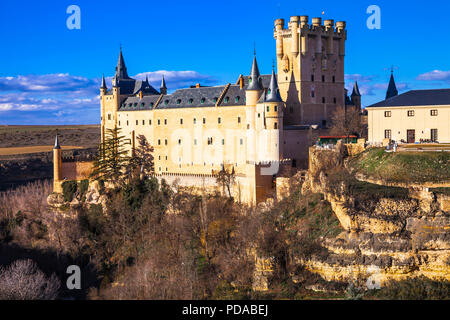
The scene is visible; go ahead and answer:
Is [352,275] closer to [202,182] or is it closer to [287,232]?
[287,232]

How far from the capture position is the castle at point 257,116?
47750 millimetres

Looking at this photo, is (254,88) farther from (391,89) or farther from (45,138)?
(45,138)

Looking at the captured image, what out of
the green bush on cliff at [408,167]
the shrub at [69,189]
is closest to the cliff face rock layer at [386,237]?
the green bush on cliff at [408,167]

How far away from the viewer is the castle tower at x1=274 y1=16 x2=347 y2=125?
52750mm

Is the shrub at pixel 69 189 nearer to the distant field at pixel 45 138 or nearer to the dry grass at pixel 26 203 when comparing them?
the dry grass at pixel 26 203

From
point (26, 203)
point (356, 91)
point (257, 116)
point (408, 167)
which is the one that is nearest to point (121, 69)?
point (26, 203)

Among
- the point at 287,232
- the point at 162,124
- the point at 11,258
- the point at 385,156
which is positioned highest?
the point at 162,124

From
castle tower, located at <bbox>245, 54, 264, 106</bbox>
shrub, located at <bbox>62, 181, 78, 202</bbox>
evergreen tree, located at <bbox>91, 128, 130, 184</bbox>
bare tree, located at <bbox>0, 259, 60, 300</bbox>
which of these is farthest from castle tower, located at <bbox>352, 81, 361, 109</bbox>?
bare tree, located at <bbox>0, 259, 60, 300</bbox>

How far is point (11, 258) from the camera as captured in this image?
5122 cm

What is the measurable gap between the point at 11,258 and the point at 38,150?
61802 mm

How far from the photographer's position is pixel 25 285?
3881cm

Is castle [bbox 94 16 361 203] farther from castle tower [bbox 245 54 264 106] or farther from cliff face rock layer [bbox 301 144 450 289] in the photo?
cliff face rock layer [bbox 301 144 450 289]

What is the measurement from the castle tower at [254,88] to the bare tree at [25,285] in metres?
21.5
